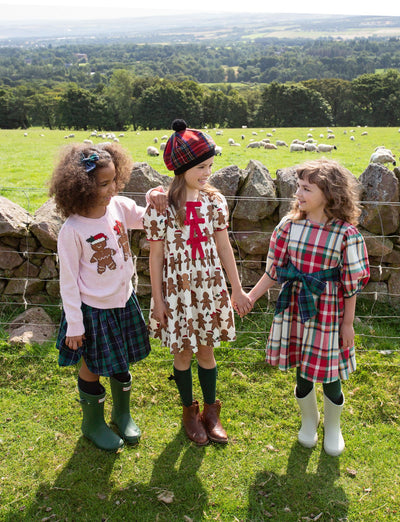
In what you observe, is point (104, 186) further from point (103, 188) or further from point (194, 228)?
point (194, 228)

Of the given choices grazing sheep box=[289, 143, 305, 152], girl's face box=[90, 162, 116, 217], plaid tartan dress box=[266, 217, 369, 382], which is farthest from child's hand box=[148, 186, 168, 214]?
grazing sheep box=[289, 143, 305, 152]

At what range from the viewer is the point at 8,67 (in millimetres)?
161125

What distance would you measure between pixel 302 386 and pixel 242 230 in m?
2.15

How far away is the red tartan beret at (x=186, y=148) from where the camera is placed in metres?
2.74

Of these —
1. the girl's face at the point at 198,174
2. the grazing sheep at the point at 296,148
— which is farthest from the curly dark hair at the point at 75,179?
the grazing sheep at the point at 296,148

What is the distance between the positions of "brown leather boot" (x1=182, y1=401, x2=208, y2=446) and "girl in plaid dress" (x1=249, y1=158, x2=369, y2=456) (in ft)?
2.40

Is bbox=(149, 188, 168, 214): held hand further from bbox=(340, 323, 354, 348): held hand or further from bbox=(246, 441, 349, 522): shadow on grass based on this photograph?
bbox=(246, 441, 349, 522): shadow on grass

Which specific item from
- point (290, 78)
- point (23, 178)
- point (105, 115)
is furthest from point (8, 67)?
point (23, 178)

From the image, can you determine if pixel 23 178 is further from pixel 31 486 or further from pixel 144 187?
pixel 31 486

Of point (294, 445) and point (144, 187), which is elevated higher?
point (144, 187)

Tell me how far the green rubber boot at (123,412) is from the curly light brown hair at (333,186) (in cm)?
184

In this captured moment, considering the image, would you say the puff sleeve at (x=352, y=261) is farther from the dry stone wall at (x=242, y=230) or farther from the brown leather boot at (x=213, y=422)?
the dry stone wall at (x=242, y=230)

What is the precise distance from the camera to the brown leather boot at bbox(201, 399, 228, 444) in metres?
3.34

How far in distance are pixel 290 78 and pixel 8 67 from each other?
9694 centimetres
